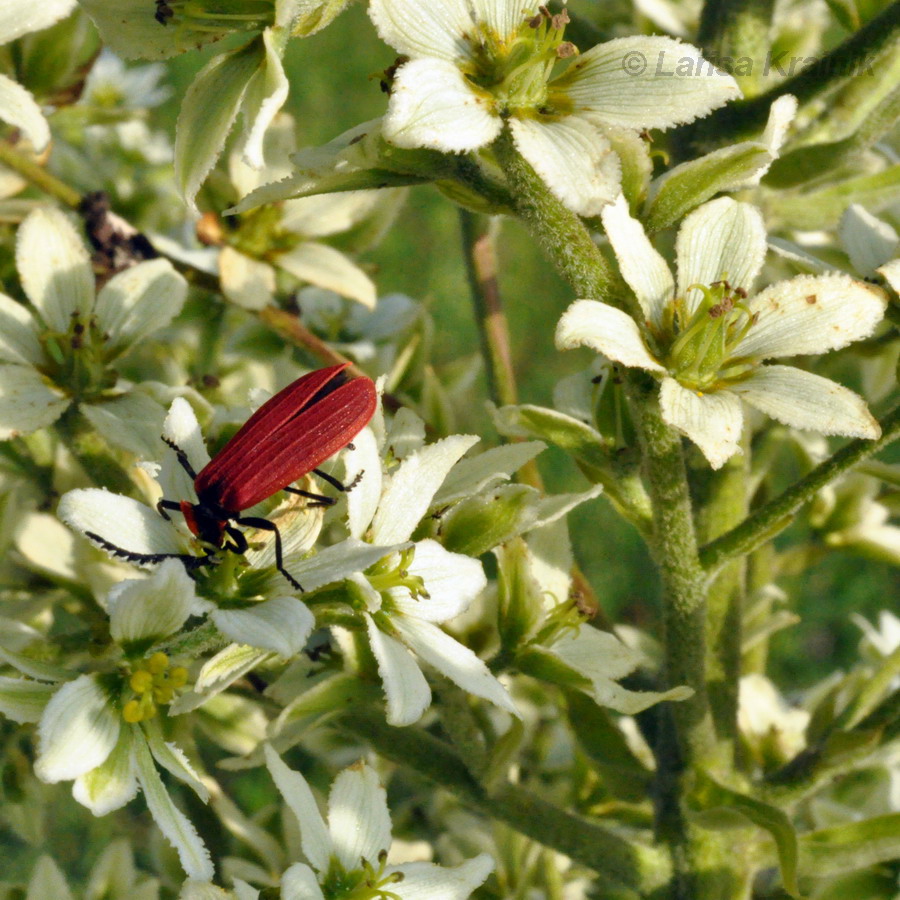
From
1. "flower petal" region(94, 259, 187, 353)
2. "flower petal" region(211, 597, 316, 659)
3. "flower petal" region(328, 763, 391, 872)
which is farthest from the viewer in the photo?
"flower petal" region(94, 259, 187, 353)

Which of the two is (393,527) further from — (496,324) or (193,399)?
(496,324)

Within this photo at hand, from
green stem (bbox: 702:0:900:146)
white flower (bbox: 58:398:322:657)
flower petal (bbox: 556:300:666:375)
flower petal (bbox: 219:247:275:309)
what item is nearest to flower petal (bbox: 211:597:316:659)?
white flower (bbox: 58:398:322:657)

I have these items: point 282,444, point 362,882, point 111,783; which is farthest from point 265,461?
point 362,882

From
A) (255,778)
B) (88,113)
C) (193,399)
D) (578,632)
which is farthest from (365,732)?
(255,778)

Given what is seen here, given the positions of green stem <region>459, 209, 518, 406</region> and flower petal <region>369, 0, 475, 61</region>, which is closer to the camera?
flower petal <region>369, 0, 475, 61</region>

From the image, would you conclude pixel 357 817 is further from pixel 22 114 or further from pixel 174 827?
pixel 22 114

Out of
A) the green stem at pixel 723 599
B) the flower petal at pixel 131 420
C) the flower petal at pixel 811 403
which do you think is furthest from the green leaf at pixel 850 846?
the flower petal at pixel 131 420

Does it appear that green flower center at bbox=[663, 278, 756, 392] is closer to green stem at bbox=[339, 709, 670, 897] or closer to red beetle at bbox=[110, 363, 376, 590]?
red beetle at bbox=[110, 363, 376, 590]
